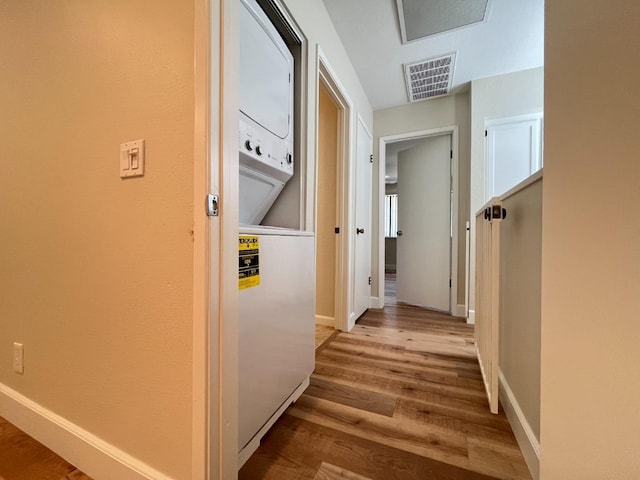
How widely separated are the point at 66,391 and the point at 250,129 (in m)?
1.20

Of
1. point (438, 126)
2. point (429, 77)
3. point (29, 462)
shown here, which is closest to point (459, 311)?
point (438, 126)

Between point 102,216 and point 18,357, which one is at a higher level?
point 102,216

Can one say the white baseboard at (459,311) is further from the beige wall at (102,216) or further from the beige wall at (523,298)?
the beige wall at (102,216)

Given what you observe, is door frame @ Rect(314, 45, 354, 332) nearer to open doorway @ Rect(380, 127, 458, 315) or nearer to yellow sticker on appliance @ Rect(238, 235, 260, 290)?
open doorway @ Rect(380, 127, 458, 315)

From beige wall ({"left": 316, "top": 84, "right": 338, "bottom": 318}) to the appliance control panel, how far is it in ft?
3.63

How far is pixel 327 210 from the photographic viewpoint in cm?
243

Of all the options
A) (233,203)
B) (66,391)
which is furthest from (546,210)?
(66,391)

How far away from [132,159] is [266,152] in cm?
52

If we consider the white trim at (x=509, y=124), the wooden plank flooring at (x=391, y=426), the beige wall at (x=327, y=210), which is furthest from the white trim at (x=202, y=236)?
the white trim at (x=509, y=124)

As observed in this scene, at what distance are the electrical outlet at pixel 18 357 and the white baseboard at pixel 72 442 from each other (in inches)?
4.5

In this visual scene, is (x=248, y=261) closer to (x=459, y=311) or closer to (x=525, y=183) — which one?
(x=525, y=183)

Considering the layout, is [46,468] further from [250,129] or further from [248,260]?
[250,129]

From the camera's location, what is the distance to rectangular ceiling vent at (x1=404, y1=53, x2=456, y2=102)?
2287 mm

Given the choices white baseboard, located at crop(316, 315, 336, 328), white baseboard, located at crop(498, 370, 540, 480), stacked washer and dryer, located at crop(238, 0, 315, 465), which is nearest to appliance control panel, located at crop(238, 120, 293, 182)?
stacked washer and dryer, located at crop(238, 0, 315, 465)
